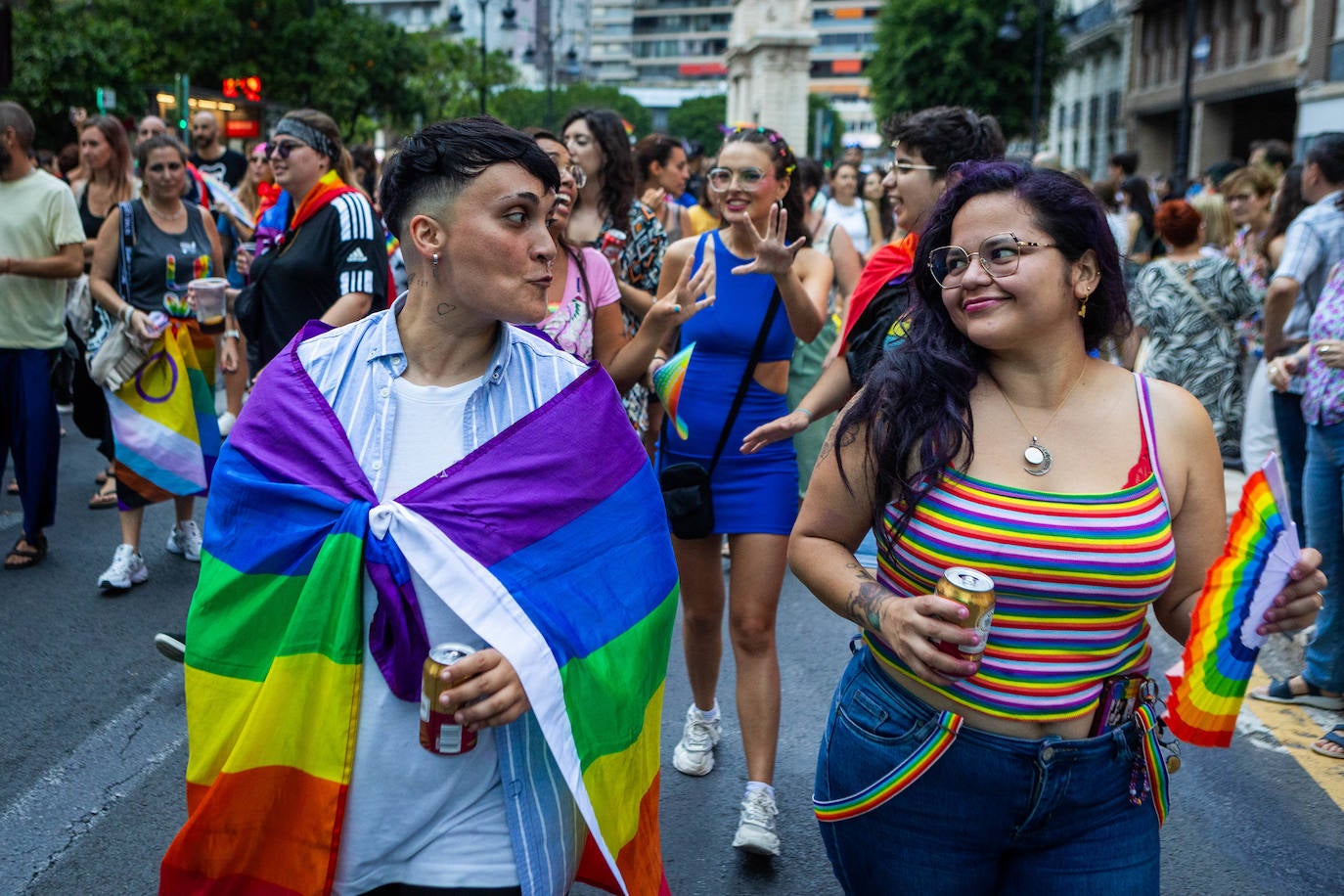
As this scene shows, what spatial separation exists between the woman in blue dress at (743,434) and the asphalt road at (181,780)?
0.21 m

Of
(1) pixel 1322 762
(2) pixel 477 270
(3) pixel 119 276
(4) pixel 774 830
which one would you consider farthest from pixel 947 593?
Result: (3) pixel 119 276

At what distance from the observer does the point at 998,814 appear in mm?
2240

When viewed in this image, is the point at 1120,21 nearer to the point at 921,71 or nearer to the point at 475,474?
the point at 921,71

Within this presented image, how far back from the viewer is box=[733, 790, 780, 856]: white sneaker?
3.76 metres

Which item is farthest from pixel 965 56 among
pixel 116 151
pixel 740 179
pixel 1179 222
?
pixel 740 179

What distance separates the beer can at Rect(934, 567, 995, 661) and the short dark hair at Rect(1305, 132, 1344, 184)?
4.41m

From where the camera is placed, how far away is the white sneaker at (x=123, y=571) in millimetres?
6156

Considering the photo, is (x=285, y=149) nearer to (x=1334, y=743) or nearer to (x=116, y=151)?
(x=116, y=151)

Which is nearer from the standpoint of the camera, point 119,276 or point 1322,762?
point 1322,762

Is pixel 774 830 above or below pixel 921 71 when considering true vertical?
below

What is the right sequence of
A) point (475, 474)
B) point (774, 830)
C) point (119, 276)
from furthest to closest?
1. point (119, 276)
2. point (774, 830)
3. point (475, 474)

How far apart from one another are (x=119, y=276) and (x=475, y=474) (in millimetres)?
4975

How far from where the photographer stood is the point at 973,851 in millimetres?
2279

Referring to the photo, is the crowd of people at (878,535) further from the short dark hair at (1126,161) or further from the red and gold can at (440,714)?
the short dark hair at (1126,161)
